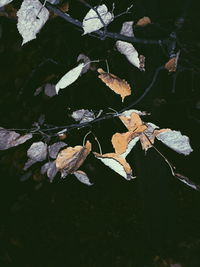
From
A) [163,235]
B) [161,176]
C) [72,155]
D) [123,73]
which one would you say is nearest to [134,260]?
[163,235]

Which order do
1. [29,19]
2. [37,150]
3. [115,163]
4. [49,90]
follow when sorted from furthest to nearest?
[49,90] < [37,150] < [115,163] < [29,19]

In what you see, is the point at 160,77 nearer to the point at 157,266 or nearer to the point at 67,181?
the point at 157,266

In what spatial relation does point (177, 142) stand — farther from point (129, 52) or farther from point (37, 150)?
point (37, 150)

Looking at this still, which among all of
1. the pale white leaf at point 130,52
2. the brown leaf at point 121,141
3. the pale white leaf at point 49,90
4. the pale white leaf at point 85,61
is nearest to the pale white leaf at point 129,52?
the pale white leaf at point 130,52

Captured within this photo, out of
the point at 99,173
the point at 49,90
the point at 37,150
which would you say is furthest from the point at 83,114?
the point at 99,173

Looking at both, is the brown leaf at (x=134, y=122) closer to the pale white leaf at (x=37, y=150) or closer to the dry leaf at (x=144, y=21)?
the pale white leaf at (x=37, y=150)
